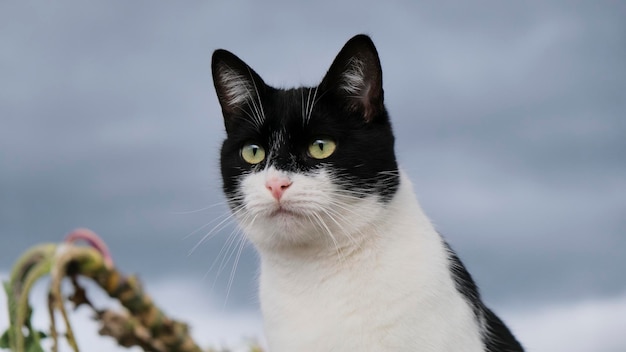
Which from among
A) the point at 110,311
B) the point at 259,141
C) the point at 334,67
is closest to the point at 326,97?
the point at 334,67

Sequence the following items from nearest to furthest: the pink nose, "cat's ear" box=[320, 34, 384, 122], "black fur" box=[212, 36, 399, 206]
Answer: the pink nose, "black fur" box=[212, 36, 399, 206], "cat's ear" box=[320, 34, 384, 122]

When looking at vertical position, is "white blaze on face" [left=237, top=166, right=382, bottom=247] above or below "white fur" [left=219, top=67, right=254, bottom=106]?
below

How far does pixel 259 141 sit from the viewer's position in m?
2.85

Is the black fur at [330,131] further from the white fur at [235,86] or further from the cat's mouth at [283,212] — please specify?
the cat's mouth at [283,212]

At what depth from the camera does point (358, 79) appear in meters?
2.87

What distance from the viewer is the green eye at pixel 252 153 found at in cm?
284

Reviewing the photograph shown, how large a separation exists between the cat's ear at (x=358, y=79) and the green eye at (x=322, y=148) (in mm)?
221

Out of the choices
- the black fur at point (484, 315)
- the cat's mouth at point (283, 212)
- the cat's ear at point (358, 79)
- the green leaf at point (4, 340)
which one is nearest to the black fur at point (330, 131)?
the cat's ear at point (358, 79)

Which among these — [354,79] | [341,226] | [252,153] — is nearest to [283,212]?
[341,226]

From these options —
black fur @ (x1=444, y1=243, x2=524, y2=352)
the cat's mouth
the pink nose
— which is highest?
the pink nose

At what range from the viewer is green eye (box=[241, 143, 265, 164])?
9.30 ft

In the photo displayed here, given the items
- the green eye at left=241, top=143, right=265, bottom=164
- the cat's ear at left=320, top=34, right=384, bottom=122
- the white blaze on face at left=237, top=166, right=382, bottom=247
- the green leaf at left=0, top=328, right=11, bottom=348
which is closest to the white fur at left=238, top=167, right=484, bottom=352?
the white blaze on face at left=237, top=166, right=382, bottom=247

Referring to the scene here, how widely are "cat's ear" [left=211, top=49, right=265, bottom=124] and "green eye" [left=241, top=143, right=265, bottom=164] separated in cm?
22

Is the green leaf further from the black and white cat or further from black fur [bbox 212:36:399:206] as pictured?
black fur [bbox 212:36:399:206]
